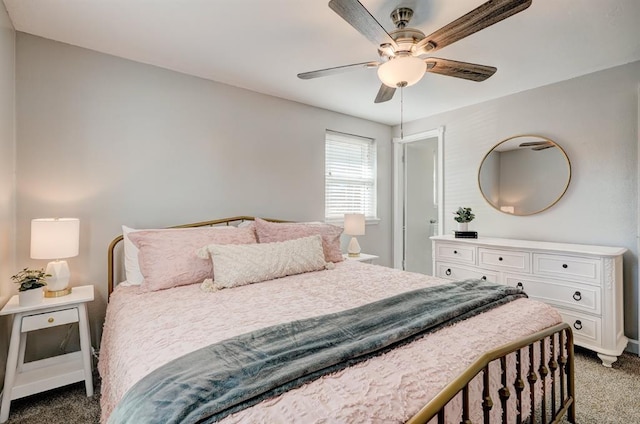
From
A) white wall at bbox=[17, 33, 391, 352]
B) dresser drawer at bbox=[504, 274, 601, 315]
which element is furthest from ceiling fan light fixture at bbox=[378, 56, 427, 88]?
dresser drawer at bbox=[504, 274, 601, 315]

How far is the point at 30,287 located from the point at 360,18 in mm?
2456

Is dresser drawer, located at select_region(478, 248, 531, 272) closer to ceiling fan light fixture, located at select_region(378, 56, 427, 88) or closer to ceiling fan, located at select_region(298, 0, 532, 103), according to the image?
ceiling fan, located at select_region(298, 0, 532, 103)

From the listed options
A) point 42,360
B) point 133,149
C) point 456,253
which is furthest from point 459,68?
point 42,360

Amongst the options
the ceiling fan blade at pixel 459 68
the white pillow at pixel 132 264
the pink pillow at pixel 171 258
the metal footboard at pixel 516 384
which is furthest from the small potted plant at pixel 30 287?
the ceiling fan blade at pixel 459 68

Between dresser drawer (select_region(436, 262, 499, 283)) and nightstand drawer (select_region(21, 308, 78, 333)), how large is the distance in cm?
333

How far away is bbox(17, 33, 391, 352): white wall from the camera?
2219 mm

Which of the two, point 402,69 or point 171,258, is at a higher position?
point 402,69

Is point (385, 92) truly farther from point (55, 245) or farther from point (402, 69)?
point (55, 245)

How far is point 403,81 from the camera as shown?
1.87 metres

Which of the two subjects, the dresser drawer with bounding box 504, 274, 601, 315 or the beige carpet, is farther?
the dresser drawer with bounding box 504, 274, 601, 315

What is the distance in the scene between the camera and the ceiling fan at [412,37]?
1.42 meters

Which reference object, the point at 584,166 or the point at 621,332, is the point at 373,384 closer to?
the point at 621,332

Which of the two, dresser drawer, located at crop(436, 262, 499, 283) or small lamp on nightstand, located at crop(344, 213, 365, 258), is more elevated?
small lamp on nightstand, located at crop(344, 213, 365, 258)

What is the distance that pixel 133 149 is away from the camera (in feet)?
8.39
